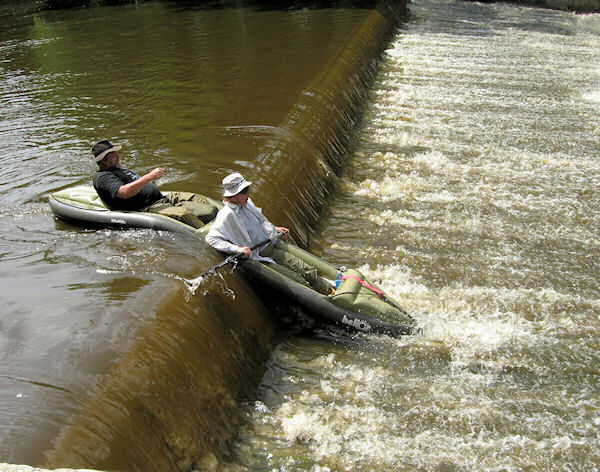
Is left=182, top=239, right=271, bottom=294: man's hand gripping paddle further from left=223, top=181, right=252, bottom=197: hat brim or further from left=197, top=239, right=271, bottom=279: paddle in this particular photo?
left=223, top=181, right=252, bottom=197: hat brim

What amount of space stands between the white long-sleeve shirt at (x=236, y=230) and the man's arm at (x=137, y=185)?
0.82 meters

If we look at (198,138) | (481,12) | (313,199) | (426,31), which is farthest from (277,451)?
(481,12)

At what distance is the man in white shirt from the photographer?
18.8 ft

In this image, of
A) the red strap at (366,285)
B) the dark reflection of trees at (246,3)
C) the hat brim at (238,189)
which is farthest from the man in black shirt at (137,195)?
the dark reflection of trees at (246,3)

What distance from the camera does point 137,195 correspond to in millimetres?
6484

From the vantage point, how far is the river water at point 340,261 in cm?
430

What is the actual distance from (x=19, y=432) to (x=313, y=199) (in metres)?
5.62

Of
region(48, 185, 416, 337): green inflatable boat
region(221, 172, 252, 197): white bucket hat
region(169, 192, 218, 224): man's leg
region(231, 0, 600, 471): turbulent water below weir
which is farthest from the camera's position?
region(169, 192, 218, 224): man's leg

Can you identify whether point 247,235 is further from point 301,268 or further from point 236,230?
point 301,268

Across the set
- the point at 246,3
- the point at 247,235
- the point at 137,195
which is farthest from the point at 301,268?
the point at 246,3

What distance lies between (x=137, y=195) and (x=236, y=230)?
4.37 ft

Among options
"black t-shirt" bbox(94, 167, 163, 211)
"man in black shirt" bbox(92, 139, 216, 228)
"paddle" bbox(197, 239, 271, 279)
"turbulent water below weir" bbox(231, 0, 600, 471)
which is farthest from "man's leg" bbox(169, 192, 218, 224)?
"turbulent water below weir" bbox(231, 0, 600, 471)

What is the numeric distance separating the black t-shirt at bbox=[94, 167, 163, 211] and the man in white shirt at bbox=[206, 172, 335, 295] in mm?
1066

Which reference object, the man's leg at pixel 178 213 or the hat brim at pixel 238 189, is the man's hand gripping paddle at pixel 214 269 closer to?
the hat brim at pixel 238 189
